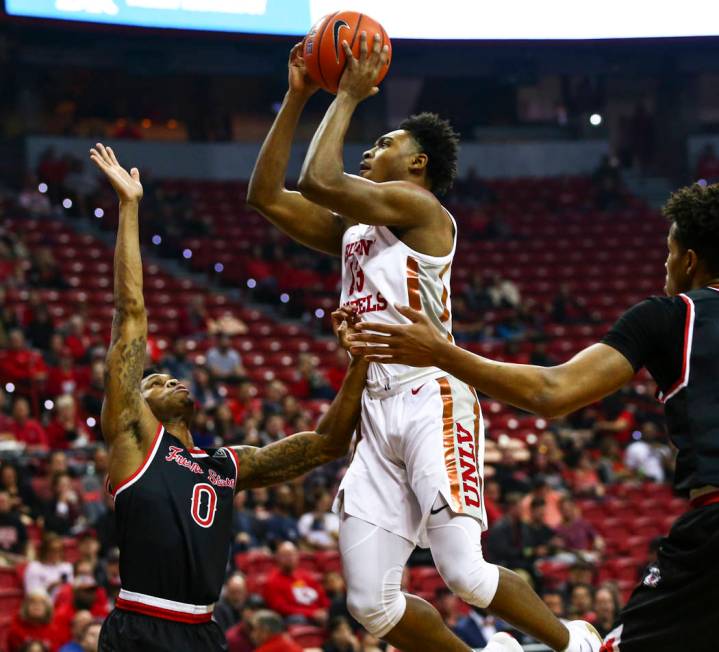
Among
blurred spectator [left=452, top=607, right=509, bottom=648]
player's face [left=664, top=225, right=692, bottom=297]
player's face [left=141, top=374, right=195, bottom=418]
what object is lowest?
blurred spectator [left=452, top=607, right=509, bottom=648]

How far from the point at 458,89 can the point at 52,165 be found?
864 centimetres

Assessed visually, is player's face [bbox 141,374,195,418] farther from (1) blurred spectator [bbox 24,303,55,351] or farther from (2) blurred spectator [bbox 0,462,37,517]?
(1) blurred spectator [bbox 24,303,55,351]

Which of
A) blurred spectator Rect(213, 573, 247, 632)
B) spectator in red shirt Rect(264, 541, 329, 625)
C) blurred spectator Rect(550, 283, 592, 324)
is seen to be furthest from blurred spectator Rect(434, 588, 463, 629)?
blurred spectator Rect(550, 283, 592, 324)

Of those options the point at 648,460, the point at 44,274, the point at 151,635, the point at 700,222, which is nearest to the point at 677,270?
the point at 700,222

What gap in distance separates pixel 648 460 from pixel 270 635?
7175 millimetres

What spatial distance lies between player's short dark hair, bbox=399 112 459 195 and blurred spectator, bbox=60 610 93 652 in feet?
13.4

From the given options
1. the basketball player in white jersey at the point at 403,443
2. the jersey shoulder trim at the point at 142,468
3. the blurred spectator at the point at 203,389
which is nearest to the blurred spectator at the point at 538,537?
the blurred spectator at the point at 203,389

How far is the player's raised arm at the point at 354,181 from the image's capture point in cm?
443

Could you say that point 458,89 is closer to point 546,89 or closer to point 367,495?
point 546,89

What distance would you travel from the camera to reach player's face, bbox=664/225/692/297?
3.67 meters

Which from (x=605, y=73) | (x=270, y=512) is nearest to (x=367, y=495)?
(x=270, y=512)

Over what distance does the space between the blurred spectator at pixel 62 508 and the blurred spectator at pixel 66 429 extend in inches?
45.9

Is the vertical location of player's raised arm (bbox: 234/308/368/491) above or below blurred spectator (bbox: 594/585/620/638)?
above

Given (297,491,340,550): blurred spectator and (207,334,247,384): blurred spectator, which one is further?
(207,334,247,384): blurred spectator
